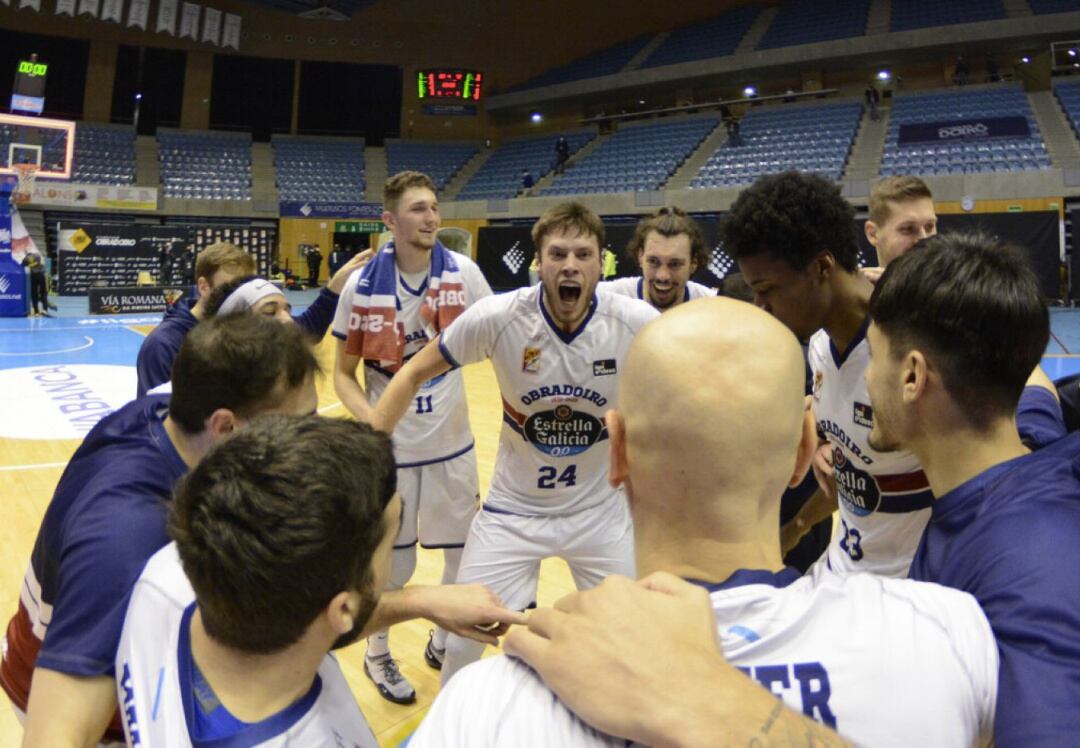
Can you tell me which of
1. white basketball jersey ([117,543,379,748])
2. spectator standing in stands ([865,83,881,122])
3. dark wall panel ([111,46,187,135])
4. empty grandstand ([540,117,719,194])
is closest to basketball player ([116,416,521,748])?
white basketball jersey ([117,543,379,748])

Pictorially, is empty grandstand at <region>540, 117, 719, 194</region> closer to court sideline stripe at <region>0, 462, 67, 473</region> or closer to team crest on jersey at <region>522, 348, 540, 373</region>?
court sideline stripe at <region>0, 462, 67, 473</region>

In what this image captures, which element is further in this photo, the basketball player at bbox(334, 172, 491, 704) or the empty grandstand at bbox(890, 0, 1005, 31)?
the empty grandstand at bbox(890, 0, 1005, 31)

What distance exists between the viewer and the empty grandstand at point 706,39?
27703 mm

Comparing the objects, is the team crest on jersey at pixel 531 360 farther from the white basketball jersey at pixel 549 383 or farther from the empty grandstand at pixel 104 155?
the empty grandstand at pixel 104 155

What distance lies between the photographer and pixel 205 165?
30.1 meters

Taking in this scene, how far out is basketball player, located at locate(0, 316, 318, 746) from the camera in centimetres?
139

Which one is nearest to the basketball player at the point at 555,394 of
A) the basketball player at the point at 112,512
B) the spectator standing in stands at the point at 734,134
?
the basketball player at the point at 112,512

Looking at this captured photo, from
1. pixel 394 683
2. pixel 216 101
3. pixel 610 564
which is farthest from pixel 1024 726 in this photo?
pixel 216 101

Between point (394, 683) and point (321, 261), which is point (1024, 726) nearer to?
point (394, 683)

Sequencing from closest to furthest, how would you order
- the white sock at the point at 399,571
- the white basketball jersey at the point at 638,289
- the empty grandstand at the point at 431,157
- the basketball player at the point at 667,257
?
the white sock at the point at 399,571
the basketball player at the point at 667,257
the white basketball jersey at the point at 638,289
the empty grandstand at the point at 431,157

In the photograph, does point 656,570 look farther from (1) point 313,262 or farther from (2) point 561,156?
(1) point 313,262

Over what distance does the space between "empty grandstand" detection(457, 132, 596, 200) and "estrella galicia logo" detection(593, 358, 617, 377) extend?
2571 centimetres

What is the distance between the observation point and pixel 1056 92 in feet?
72.6

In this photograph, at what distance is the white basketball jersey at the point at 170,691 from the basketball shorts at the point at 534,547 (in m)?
1.85
